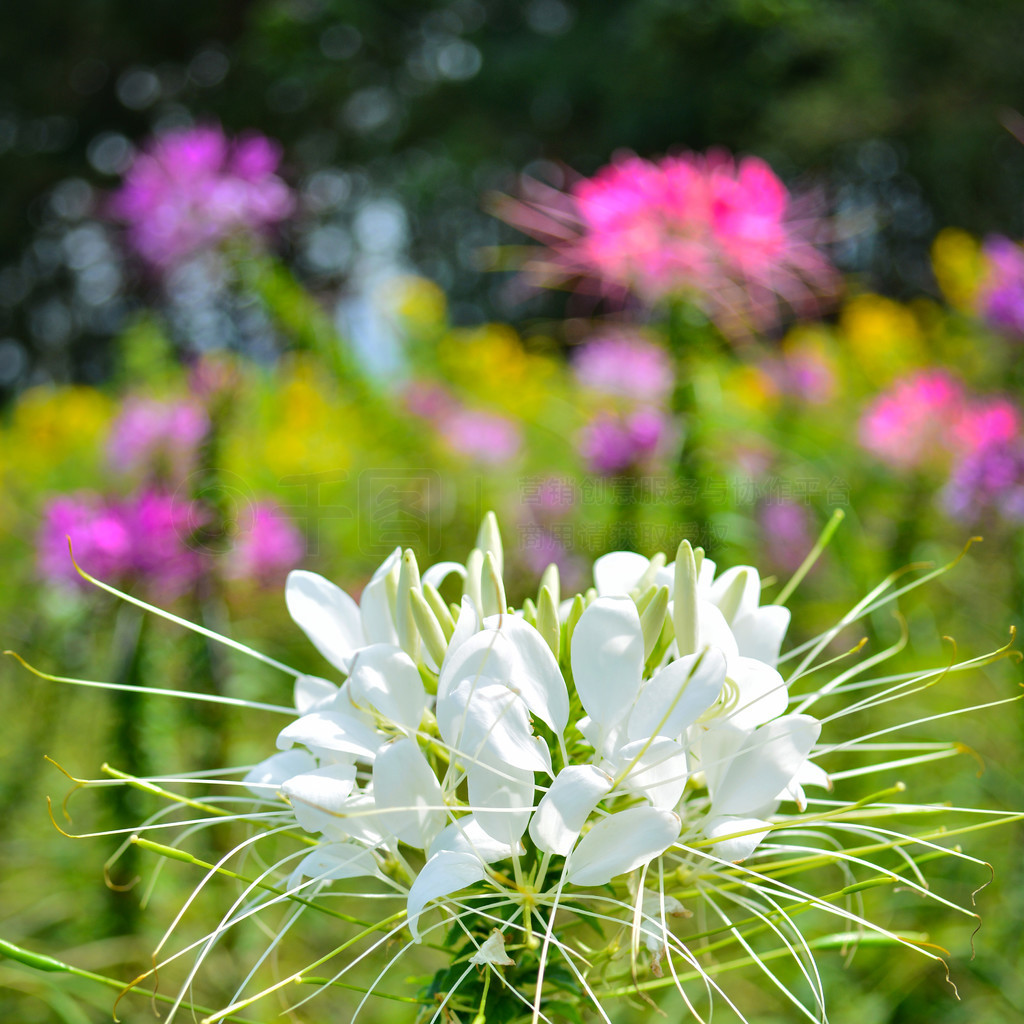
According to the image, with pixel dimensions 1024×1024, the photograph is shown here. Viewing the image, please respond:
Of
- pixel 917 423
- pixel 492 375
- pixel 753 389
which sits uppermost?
pixel 917 423

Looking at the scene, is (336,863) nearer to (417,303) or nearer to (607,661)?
(607,661)

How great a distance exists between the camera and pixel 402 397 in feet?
9.73

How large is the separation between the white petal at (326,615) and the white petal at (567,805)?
0.22 meters

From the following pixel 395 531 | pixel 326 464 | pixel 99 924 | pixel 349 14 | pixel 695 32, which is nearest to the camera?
pixel 99 924

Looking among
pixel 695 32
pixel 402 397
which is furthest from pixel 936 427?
pixel 695 32

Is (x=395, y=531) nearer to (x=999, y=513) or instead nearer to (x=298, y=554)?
(x=298, y=554)

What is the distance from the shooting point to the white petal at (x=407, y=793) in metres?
0.52

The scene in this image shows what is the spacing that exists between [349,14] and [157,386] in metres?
8.25

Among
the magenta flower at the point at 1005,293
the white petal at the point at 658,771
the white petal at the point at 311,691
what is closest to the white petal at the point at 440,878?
the white petal at the point at 658,771

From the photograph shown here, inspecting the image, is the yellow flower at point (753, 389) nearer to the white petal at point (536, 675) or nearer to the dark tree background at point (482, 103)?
the white petal at point (536, 675)

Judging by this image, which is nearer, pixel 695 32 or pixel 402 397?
pixel 402 397

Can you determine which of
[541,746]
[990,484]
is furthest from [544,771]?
[990,484]

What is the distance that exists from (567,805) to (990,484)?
4.71 ft

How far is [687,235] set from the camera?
161 centimetres
